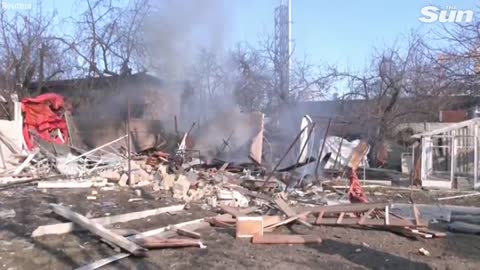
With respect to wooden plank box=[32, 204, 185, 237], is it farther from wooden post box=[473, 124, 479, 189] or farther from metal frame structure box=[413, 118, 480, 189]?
wooden post box=[473, 124, 479, 189]

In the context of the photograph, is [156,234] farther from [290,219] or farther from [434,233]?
[434,233]

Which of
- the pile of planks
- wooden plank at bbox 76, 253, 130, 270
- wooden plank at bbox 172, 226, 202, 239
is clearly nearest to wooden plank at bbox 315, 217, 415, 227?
the pile of planks

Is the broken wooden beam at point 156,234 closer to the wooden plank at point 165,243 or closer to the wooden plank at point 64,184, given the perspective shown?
the wooden plank at point 165,243

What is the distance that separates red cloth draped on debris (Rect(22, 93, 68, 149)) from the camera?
1766cm

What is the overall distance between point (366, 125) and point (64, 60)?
51.3 ft

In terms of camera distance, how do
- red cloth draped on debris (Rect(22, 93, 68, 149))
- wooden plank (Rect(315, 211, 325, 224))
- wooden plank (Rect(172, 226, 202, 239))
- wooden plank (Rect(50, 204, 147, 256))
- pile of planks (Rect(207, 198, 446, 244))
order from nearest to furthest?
1. wooden plank (Rect(50, 204, 147, 256))
2. wooden plank (Rect(172, 226, 202, 239))
3. pile of planks (Rect(207, 198, 446, 244))
4. wooden plank (Rect(315, 211, 325, 224))
5. red cloth draped on debris (Rect(22, 93, 68, 149))

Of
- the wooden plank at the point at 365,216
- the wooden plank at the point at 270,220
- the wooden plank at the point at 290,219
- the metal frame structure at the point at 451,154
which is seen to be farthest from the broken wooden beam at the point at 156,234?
the metal frame structure at the point at 451,154

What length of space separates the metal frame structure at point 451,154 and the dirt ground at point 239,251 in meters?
9.88

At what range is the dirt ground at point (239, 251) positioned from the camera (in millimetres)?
6402

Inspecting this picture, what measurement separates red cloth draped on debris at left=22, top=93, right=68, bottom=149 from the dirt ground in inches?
332

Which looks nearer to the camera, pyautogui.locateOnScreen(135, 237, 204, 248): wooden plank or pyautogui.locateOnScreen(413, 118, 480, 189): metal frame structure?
pyautogui.locateOnScreen(135, 237, 204, 248): wooden plank

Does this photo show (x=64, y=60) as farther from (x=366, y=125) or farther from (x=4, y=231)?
(x=4, y=231)

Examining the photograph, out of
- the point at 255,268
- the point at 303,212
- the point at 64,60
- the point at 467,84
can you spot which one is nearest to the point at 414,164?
the point at 467,84

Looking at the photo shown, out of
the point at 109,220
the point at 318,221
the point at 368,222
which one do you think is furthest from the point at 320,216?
the point at 109,220
